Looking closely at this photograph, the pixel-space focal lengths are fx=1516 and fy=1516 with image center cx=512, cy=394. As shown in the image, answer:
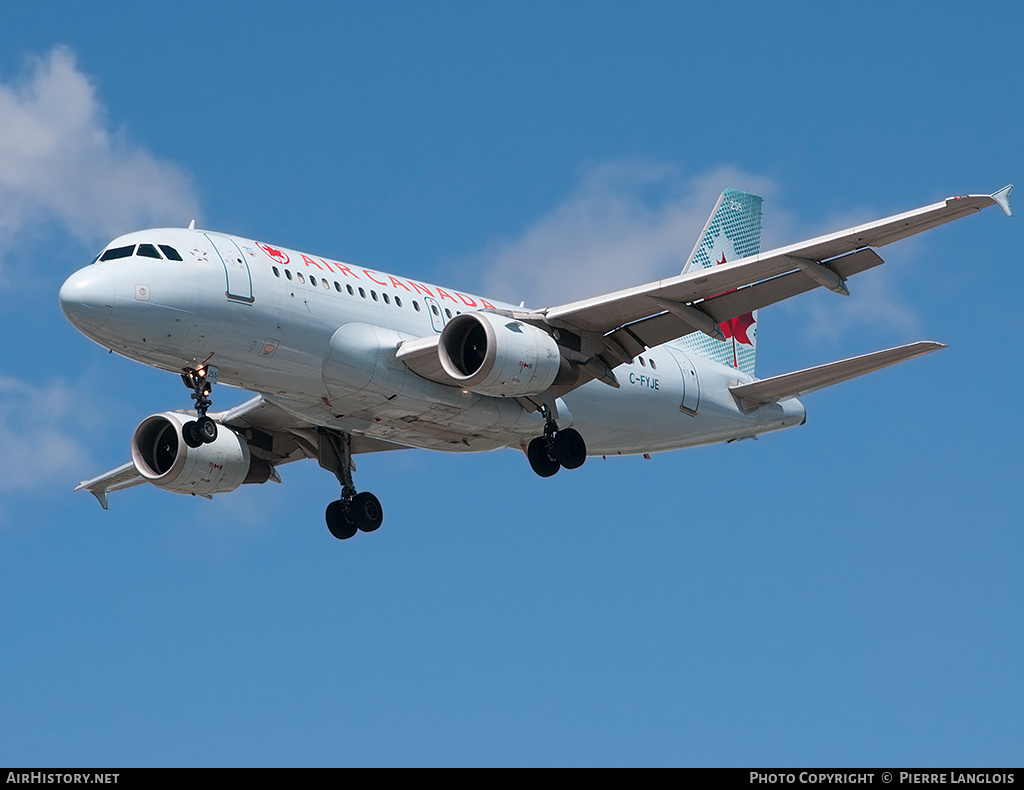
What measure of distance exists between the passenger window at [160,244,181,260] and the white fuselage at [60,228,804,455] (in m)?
0.08

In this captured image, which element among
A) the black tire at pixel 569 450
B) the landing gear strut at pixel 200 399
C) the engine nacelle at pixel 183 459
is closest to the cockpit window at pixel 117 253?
the landing gear strut at pixel 200 399

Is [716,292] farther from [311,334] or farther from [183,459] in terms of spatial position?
[183,459]

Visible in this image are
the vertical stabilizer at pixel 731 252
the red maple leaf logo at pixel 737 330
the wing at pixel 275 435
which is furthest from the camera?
the red maple leaf logo at pixel 737 330

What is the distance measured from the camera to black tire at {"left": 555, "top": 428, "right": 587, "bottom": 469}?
3438cm

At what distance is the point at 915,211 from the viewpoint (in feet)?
94.3

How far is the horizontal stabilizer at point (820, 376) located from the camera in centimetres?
3259

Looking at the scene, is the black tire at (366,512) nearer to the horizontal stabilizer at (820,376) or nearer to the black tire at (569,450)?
the black tire at (569,450)

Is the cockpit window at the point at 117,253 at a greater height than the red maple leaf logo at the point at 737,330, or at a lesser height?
lesser

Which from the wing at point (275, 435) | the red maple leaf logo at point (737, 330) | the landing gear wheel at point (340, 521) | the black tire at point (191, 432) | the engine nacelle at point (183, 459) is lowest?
the black tire at point (191, 432)

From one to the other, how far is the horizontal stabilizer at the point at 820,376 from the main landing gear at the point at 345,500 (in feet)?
31.5

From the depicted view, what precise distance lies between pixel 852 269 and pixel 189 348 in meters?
13.2

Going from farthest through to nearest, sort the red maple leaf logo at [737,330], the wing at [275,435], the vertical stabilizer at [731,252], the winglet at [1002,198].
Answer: the red maple leaf logo at [737,330] → the vertical stabilizer at [731,252] → the wing at [275,435] → the winglet at [1002,198]
